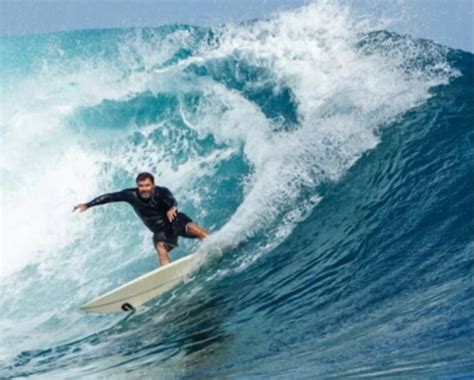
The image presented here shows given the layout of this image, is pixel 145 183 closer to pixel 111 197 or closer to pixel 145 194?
pixel 145 194

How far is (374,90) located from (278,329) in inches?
229

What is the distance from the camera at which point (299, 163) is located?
8359 millimetres

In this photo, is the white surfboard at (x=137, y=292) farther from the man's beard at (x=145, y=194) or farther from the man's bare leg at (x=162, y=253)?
the man's beard at (x=145, y=194)

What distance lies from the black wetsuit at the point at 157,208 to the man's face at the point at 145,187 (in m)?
0.06

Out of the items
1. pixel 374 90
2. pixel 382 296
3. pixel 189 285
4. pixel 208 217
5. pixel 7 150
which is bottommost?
pixel 382 296

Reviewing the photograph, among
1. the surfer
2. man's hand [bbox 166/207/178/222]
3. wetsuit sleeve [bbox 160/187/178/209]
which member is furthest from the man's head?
man's hand [bbox 166/207/178/222]

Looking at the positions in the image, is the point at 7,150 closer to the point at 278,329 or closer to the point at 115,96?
the point at 115,96

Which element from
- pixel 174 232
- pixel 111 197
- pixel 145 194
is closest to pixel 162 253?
pixel 174 232

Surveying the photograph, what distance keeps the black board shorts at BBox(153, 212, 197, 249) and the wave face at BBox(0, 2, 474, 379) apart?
306 mm

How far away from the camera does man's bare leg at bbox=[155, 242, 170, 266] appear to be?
7074mm

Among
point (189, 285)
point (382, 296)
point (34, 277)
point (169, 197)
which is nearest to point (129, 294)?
point (189, 285)

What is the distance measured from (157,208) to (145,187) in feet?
1.02

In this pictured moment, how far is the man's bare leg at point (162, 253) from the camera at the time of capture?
707 centimetres

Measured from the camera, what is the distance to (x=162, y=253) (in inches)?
280
